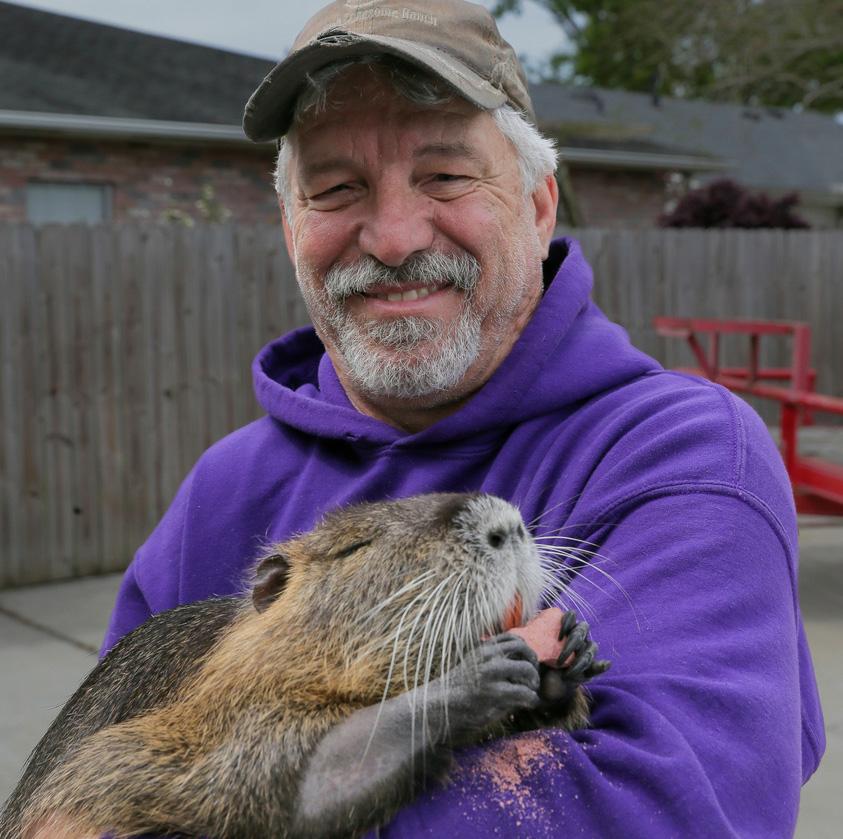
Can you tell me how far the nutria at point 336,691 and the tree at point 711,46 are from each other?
2532 cm

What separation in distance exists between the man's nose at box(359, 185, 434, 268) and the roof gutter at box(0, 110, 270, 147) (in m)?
9.43

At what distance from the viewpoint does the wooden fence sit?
24.9ft

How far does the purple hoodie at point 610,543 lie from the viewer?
1.37 meters

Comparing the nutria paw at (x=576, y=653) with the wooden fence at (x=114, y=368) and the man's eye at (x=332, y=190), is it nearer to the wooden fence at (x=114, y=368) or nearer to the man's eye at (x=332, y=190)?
the man's eye at (x=332, y=190)

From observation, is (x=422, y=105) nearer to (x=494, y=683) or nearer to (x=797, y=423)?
(x=494, y=683)

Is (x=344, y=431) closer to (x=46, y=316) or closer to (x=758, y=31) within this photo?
(x=46, y=316)

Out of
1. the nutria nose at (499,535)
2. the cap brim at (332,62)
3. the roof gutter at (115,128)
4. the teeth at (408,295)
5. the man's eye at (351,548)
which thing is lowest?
the man's eye at (351,548)

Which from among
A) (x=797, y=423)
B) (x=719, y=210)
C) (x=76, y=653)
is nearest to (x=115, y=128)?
(x=76, y=653)

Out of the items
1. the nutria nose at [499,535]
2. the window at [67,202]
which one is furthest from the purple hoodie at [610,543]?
the window at [67,202]

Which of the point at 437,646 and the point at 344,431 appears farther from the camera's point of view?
the point at 344,431

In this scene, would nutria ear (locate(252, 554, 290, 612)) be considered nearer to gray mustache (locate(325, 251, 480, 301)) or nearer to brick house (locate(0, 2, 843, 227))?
gray mustache (locate(325, 251, 480, 301))

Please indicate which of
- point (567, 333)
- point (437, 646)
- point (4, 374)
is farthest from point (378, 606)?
point (4, 374)

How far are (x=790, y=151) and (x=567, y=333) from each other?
27533mm

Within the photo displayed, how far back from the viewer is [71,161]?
12.6 m
